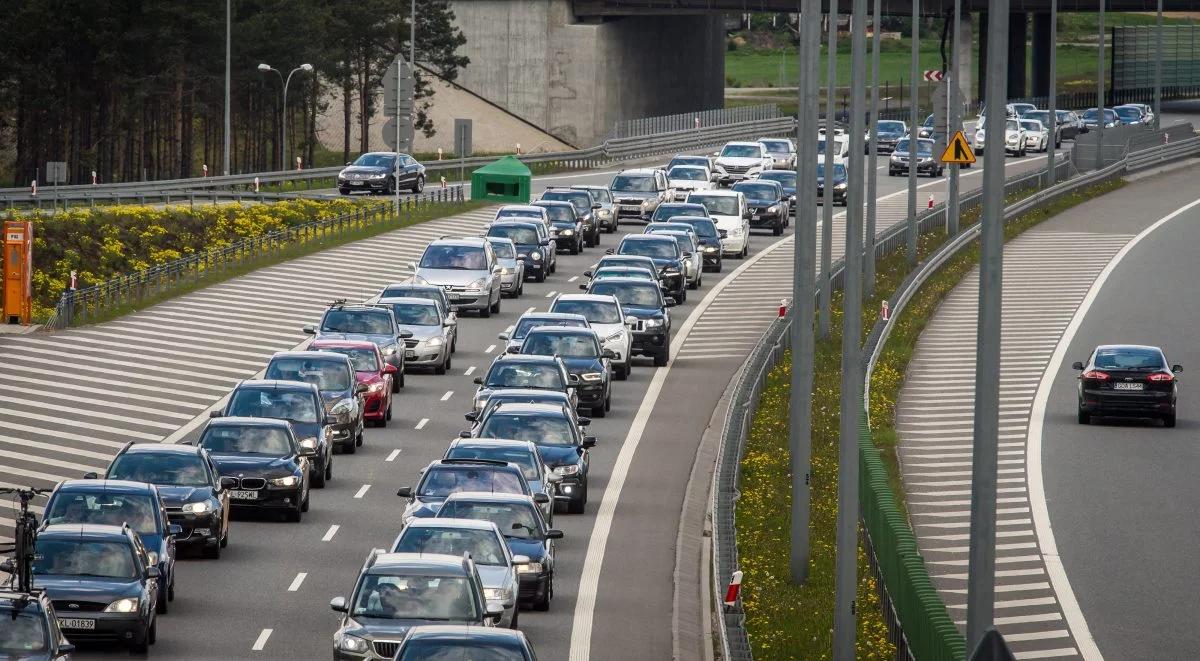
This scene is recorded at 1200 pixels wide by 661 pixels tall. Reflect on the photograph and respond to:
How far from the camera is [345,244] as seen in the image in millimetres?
64312

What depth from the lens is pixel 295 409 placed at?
32.1m

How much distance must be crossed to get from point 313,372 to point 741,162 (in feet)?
162

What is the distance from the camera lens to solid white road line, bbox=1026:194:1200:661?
2464 centimetres

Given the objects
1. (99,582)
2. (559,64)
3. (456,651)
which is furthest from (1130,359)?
(559,64)

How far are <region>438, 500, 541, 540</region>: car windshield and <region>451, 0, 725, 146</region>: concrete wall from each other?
8475 cm

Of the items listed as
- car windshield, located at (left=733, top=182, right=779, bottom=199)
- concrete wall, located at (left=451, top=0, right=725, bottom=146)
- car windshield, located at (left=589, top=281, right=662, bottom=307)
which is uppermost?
concrete wall, located at (left=451, top=0, right=725, bottom=146)

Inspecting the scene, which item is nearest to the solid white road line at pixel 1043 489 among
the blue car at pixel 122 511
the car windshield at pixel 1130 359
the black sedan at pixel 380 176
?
the car windshield at pixel 1130 359

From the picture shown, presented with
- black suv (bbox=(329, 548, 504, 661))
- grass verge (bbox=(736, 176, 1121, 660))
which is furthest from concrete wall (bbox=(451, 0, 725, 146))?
black suv (bbox=(329, 548, 504, 661))

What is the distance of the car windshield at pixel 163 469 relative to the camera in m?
27.0

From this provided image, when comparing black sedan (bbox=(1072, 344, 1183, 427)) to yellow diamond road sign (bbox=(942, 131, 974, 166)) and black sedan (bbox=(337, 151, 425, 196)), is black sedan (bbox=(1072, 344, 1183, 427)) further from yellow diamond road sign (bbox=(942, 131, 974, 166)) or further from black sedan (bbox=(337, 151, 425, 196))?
black sedan (bbox=(337, 151, 425, 196))

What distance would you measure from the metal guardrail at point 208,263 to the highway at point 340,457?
2.88 feet

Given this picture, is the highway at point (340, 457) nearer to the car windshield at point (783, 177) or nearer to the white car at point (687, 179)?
the white car at point (687, 179)

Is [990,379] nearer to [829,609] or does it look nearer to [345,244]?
[829,609]

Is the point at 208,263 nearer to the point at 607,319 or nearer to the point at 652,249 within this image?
the point at 652,249
